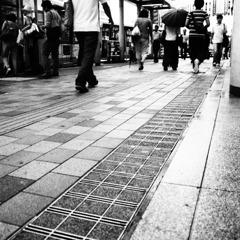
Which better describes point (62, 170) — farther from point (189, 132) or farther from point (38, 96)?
point (38, 96)

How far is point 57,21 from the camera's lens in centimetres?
902

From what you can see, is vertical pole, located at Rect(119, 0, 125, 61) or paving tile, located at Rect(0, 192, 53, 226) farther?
vertical pole, located at Rect(119, 0, 125, 61)

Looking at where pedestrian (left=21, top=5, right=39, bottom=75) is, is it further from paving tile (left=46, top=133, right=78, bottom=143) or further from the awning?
the awning

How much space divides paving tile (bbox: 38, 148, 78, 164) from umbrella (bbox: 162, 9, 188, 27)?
9.31 m

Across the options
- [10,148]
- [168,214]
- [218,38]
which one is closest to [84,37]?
[10,148]

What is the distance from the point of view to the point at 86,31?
6410mm

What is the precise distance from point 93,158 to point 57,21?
7062 mm

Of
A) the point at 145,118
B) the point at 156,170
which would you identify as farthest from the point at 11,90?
the point at 156,170

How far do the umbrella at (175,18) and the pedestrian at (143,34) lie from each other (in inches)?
33.3

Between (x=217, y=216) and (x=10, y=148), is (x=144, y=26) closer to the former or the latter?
(x=10, y=148)

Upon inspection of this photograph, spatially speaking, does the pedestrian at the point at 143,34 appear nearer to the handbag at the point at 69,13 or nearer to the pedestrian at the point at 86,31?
the pedestrian at the point at 86,31

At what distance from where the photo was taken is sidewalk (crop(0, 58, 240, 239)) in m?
1.71

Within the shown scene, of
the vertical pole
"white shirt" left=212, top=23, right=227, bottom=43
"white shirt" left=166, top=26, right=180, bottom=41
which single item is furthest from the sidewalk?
the vertical pole

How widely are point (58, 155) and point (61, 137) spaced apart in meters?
0.58
